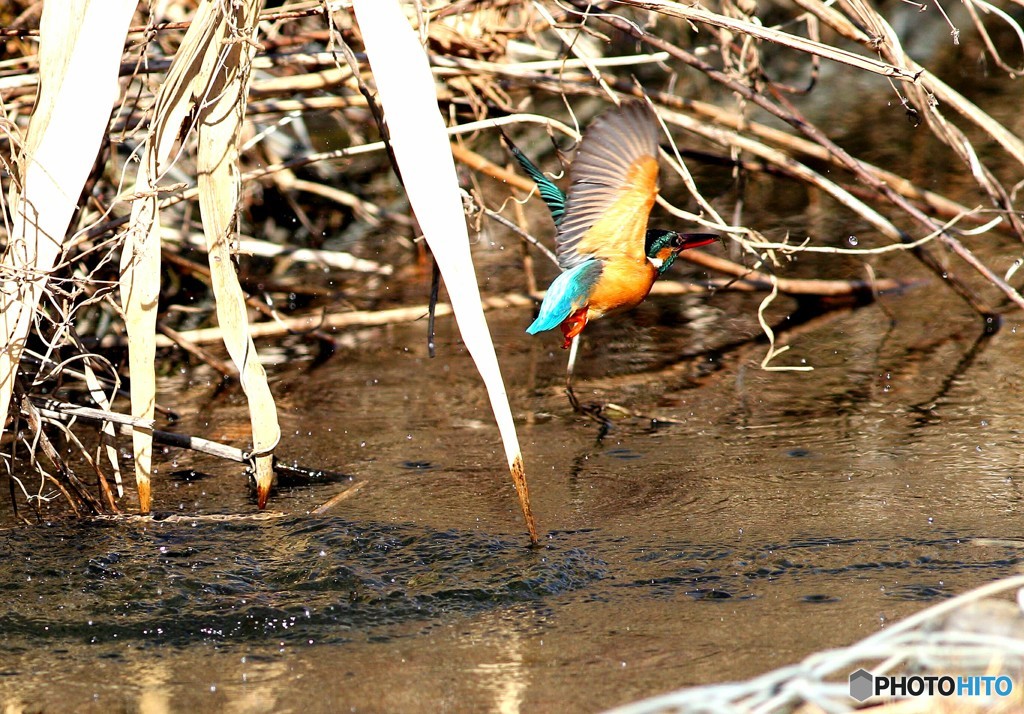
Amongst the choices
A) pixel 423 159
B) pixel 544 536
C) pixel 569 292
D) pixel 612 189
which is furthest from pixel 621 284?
pixel 423 159

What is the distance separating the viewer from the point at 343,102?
421cm

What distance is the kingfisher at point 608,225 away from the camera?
10.8 feet

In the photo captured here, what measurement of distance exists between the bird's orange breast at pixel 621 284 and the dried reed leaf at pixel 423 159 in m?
1.14

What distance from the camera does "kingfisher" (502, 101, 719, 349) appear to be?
3.29 metres

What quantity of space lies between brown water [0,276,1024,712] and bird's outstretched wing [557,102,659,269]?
0.64 meters

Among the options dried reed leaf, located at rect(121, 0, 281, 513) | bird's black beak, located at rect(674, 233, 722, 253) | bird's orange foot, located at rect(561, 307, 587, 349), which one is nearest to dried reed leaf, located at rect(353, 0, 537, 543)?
dried reed leaf, located at rect(121, 0, 281, 513)

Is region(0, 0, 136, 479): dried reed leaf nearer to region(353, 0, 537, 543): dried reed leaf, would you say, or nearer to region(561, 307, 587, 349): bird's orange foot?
region(353, 0, 537, 543): dried reed leaf

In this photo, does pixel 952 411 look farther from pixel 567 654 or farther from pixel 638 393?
pixel 567 654

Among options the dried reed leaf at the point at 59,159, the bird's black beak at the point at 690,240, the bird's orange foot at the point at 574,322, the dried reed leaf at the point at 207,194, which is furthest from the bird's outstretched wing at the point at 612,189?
the dried reed leaf at the point at 59,159

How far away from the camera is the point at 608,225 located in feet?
11.4

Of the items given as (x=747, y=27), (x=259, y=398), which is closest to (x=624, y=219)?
(x=747, y=27)

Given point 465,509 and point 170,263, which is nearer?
point 465,509

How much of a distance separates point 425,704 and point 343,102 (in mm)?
2584

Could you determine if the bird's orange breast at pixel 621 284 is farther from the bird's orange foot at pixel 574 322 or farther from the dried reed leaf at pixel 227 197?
the dried reed leaf at pixel 227 197
